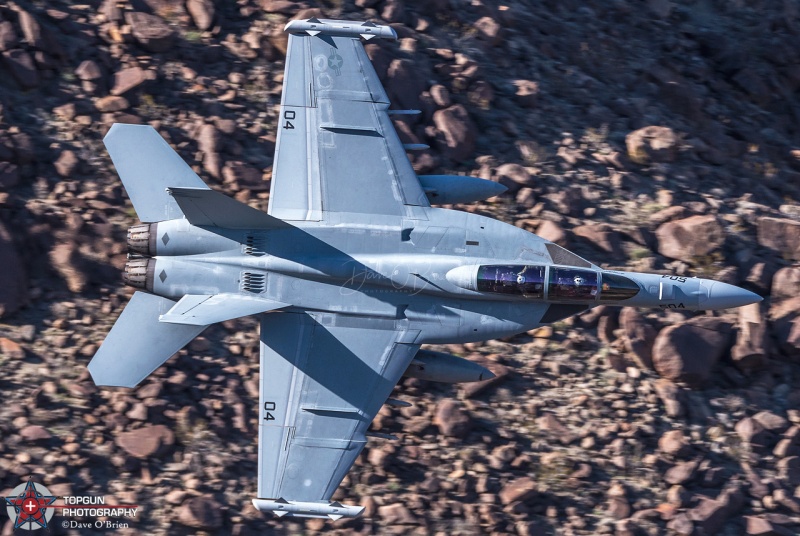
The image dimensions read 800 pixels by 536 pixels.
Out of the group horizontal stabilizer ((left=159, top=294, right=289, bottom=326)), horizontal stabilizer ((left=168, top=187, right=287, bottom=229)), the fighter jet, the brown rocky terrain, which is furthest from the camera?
the brown rocky terrain

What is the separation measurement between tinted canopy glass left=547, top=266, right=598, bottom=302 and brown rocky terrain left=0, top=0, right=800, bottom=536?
252 centimetres

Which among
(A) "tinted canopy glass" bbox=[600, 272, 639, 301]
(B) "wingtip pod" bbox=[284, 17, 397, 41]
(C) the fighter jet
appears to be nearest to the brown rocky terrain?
(C) the fighter jet

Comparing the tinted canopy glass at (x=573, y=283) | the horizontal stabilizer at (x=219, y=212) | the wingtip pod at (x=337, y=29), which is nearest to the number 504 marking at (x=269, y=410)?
the horizontal stabilizer at (x=219, y=212)

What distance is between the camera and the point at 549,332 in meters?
18.2

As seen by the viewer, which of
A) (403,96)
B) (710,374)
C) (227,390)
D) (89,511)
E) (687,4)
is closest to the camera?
(89,511)

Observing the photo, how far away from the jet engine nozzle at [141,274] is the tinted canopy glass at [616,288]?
23.8ft

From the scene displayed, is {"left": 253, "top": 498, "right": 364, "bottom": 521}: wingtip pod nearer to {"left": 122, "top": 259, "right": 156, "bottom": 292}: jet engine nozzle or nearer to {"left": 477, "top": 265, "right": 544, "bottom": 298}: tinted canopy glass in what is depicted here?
{"left": 122, "top": 259, "right": 156, "bottom": 292}: jet engine nozzle

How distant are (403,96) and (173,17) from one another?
5.09m

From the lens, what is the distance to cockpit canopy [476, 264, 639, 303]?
1570cm

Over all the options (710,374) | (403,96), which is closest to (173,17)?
(403,96)

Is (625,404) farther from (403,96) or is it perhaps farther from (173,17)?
(173,17)

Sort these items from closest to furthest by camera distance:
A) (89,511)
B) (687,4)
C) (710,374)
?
(89,511), (710,374), (687,4)

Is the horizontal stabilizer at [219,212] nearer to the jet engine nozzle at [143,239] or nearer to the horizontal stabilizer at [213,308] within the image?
the jet engine nozzle at [143,239]

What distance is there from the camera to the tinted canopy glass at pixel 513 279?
15695mm
